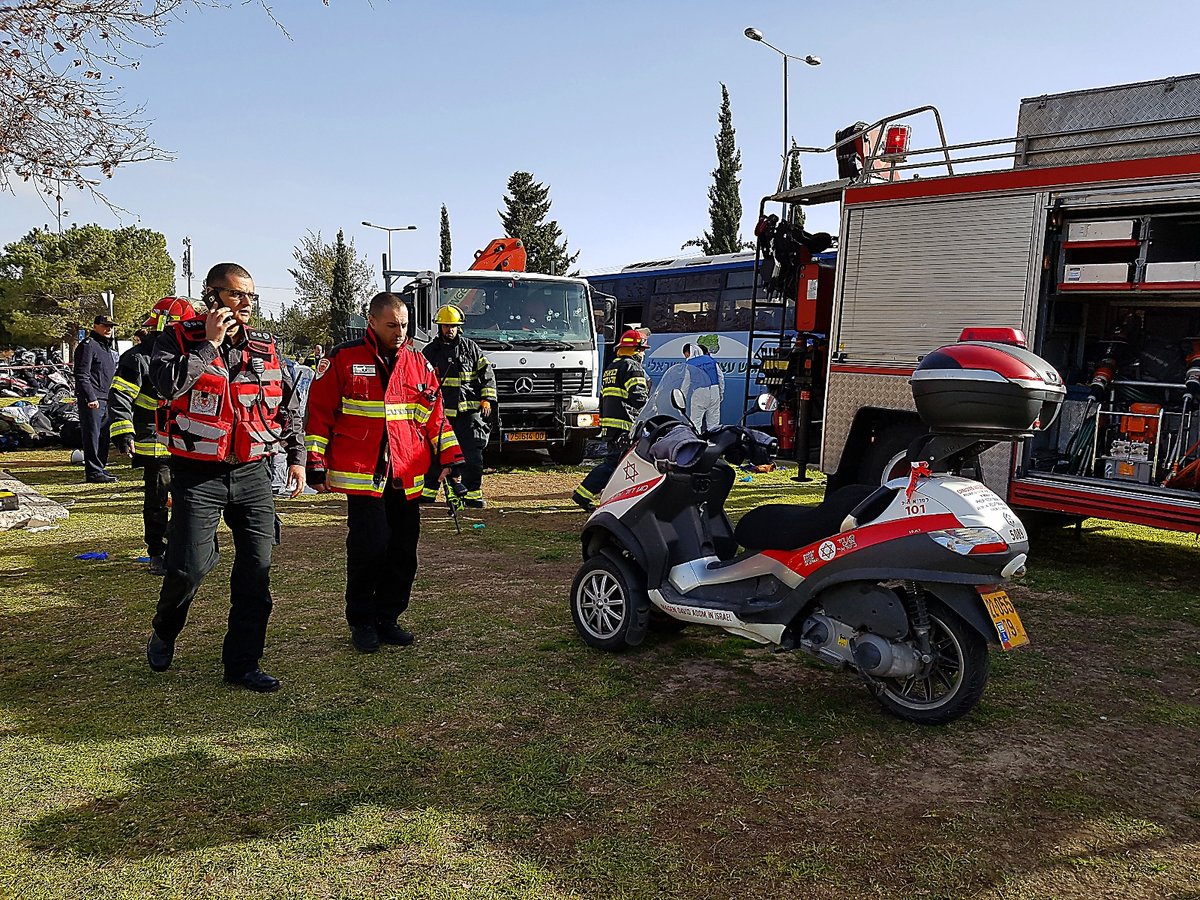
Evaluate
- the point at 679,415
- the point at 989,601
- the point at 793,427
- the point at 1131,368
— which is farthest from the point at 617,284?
the point at 989,601

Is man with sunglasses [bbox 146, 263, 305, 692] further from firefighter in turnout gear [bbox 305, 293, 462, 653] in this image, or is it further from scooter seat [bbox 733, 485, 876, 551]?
scooter seat [bbox 733, 485, 876, 551]

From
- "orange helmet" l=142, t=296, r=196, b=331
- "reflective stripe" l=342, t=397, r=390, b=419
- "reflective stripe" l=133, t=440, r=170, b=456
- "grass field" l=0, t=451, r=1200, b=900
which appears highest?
"orange helmet" l=142, t=296, r=196, b=331

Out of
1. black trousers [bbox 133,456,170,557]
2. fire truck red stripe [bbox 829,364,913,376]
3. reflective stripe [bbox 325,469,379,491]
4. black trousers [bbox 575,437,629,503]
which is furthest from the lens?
fire truck red stripe [bbox 829,364,913,376]

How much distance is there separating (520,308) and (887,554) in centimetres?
936

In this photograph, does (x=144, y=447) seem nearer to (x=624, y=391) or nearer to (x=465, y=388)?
(x=465, y=388)

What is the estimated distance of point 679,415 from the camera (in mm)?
5074

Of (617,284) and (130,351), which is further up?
(617,284)

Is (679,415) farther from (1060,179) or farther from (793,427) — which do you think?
(793,427)

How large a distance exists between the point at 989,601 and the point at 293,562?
5075 millimetres

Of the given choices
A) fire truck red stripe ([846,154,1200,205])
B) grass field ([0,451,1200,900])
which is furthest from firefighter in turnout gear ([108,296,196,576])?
fire truck red stripe ([846,154,1200,205])

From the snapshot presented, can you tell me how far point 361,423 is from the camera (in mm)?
4750

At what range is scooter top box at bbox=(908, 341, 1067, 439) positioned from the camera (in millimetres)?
3764

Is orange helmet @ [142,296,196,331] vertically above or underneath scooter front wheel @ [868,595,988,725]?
above

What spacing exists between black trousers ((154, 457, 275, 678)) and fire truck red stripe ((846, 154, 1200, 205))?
564cm
